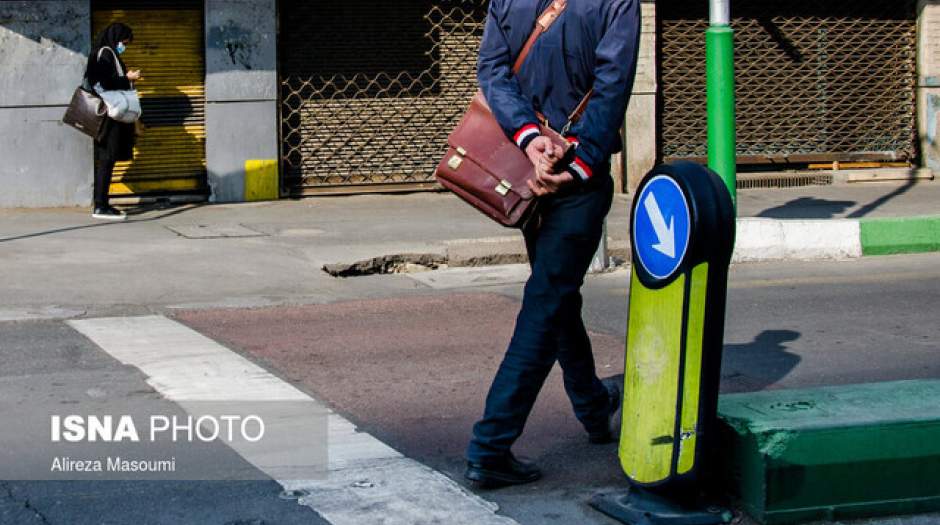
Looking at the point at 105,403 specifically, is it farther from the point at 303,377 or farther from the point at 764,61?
the point at 764,61

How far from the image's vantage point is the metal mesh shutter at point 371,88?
13.7 m

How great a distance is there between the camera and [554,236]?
4738mm

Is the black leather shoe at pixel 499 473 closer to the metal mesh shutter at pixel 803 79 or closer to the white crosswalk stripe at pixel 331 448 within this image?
the white crosswalk stripe at pixel 331 448

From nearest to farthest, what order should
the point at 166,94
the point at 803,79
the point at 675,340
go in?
the point at 675,340 → the point at 166,94 → the point at 803,79

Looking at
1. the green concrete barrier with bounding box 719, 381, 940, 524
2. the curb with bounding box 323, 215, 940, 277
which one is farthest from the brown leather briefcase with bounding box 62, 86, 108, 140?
the green concrete barrier with bounding box 719, 381, 940, 524

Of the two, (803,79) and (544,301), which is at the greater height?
(803,79)

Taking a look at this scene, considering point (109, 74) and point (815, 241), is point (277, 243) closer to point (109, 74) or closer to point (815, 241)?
point (109, 74)

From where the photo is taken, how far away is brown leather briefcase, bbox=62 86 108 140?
12.0 meters

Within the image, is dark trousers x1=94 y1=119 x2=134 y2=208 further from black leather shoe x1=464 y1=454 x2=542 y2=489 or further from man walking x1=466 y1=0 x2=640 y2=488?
black leather shoe x1=464 y1=454 x2=542 y2=489

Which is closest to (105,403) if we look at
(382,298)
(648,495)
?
(648,495)

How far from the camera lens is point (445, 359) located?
23.0ft

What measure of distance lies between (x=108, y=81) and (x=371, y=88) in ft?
9.49

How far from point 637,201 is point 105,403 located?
266cm

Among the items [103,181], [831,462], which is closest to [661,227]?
[831,462]
